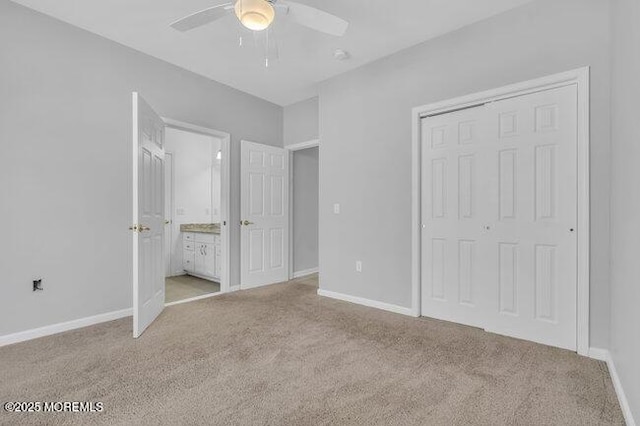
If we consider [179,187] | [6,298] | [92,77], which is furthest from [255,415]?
[179,187]

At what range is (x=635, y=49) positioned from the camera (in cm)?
153

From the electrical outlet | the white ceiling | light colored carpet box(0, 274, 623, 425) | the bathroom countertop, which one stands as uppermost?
the white ceiling

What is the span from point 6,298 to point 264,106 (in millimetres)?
3559

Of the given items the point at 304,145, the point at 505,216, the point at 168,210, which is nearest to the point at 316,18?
the point at 505,216

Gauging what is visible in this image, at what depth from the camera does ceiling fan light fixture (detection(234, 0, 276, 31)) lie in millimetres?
1811

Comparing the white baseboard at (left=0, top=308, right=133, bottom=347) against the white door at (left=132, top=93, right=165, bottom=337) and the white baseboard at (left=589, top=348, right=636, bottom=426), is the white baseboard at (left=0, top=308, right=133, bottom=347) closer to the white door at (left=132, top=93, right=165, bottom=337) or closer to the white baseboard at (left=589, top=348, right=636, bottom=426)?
the white door at (left=132, top=93, right=165, bottom=337)

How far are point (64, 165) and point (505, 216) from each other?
12.8 feet

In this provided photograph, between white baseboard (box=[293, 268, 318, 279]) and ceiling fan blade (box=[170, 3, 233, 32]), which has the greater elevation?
ceiling fan blade (box=[170, 3, 233, 32])

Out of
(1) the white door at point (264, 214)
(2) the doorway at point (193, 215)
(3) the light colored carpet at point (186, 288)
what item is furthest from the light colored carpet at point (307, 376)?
(2) the doorway at point (193, 215)

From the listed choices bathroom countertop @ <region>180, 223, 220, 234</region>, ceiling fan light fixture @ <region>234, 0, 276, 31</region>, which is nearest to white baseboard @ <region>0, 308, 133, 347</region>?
bathroom countertop @ <region>180, 223, 220, 234</region>

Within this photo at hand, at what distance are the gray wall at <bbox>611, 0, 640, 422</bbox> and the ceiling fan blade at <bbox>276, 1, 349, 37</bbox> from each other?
1550mm

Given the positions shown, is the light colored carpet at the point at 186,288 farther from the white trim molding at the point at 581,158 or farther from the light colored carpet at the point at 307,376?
the white trim molding at the point at 581,158

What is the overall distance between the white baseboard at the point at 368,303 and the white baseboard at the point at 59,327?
7.15 ft

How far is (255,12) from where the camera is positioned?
1.83m
